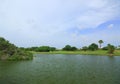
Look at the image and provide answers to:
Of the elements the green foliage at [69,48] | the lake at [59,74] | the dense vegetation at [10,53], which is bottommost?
the lake at [59,74]

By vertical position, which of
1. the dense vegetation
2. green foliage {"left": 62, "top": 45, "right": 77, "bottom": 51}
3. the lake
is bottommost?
the lake

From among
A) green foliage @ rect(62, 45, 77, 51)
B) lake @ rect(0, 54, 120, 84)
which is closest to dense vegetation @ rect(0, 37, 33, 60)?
lake @ rect(0, 54, 120, 84)

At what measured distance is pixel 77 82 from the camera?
3083cm

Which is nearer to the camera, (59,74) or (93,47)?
(59,74)

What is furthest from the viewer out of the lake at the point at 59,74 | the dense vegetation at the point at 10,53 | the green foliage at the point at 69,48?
the green foliage at the point at 69,48

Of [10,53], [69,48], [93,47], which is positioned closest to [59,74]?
[10,53]

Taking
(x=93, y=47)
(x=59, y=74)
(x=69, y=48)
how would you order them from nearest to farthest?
(x=59, y=74)
(x=93, y=47)
(x=69, y=48)

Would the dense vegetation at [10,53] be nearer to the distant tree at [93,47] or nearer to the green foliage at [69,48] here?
the distant tree at [93,47]

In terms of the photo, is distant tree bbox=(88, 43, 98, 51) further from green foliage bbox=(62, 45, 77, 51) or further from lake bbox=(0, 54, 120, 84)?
lake bbox=(0, 54, 120, 84)

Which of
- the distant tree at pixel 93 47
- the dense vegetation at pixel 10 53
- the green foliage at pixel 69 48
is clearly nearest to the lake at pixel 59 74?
the dense vegetation at pixel 10 53

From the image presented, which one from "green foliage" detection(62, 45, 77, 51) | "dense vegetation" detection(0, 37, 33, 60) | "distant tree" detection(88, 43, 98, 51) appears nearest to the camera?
"dense vegetation" detection(0, 37, 33, 60)

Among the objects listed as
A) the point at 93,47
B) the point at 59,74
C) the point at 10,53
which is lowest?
the point at 59,74

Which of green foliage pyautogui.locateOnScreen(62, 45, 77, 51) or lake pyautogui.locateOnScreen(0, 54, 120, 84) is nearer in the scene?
lake pyautogui.locateOnScreen(0, 54, 120, 84)

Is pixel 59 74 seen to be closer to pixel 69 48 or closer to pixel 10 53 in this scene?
pixel 10 53
